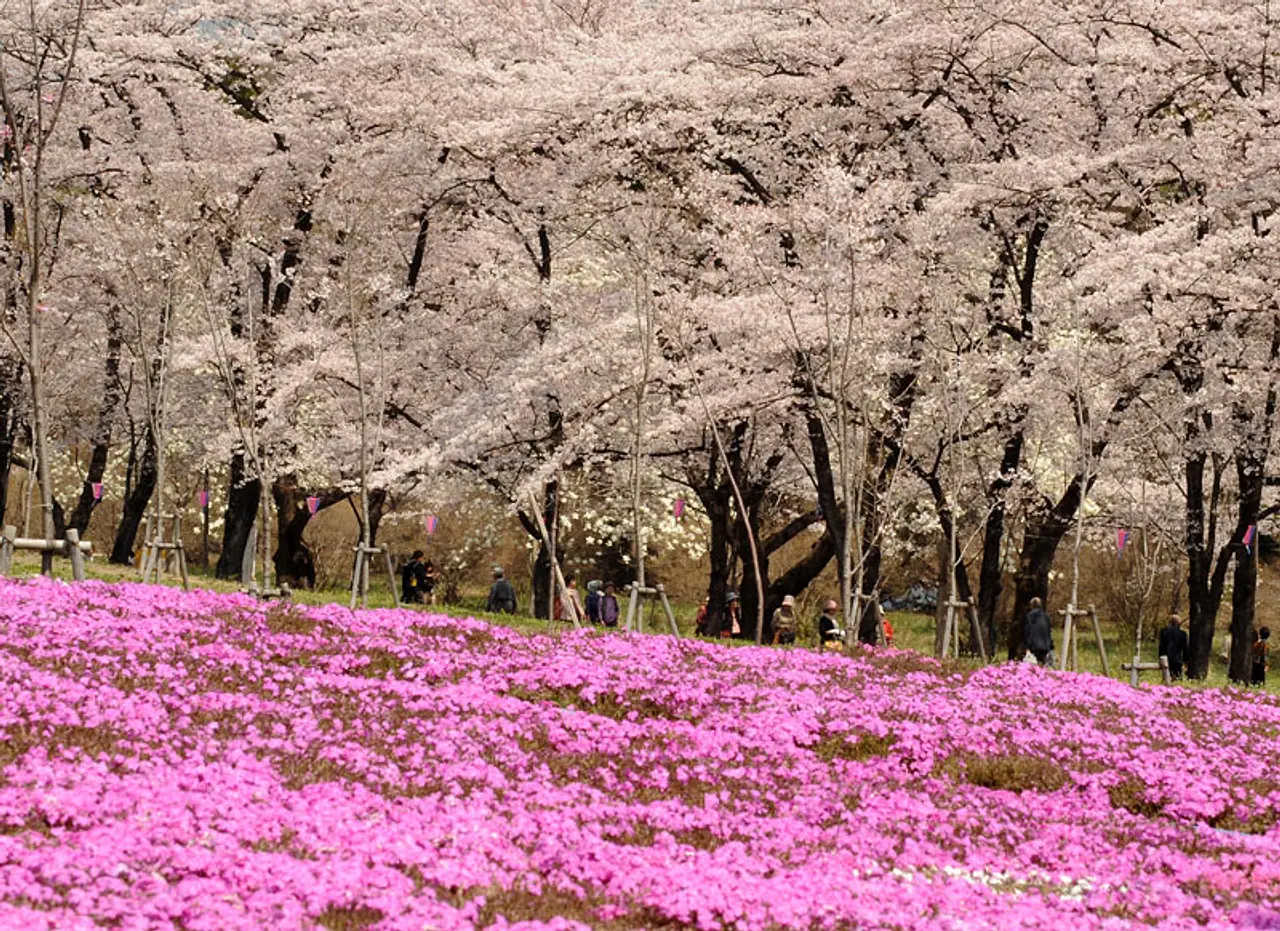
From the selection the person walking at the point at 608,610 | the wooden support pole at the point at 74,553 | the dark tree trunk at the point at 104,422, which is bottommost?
the person walking at the point at 608,610

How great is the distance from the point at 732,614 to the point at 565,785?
25107 mm

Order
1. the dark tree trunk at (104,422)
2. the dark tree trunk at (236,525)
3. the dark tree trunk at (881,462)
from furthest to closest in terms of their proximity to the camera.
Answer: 1. the dark tree trunk at (104,422)
2. the dark tree trunk at (236,525)
3. the dark tree trunk at (881,462)

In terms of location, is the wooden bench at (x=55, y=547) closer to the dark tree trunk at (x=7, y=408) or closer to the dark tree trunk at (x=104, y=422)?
the dark tree trunk at (x=7, y=408)

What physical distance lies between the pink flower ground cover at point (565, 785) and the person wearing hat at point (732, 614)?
617 inches

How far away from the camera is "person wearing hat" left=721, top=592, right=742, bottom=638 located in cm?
3340

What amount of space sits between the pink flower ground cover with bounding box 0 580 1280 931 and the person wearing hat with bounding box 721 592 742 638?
15667mm

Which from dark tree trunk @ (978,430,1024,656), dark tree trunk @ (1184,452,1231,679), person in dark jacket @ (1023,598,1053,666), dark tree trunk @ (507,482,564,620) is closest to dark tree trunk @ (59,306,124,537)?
dark tree trunk @ (507,482,564,620)

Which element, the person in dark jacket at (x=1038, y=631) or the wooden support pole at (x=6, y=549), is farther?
the person in dark jacket at (x=1038, y=631)

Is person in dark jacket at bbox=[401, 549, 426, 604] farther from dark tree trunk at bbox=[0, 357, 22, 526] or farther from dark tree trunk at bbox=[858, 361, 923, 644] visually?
dark tree trunk at bbox=[858, 361, 923, 644]

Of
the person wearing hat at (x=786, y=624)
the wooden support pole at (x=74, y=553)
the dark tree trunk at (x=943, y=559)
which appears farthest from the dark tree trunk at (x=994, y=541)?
the wooden support pole at (x=74, y=553)

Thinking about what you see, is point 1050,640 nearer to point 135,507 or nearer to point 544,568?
point 544,568

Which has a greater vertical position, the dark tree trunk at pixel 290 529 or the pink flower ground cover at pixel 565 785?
the dark tree trunk at pixel 290 529

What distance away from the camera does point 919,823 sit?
33.2ft

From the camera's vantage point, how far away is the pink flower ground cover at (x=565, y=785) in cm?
684
